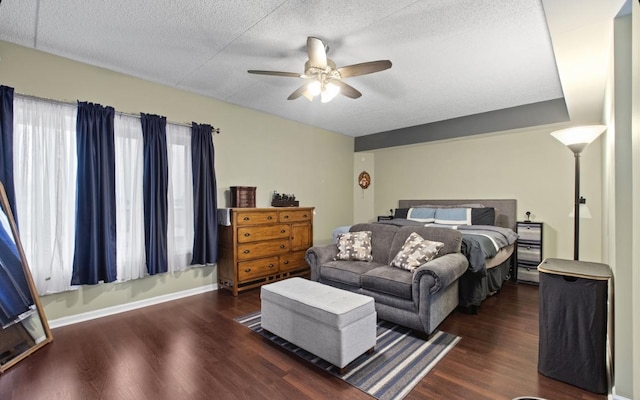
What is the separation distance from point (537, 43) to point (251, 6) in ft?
8.33

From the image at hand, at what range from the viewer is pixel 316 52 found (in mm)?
2445

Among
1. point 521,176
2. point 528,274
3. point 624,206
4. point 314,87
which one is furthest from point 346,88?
point 528,274

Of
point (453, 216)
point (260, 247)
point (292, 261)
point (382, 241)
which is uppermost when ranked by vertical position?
point (453, 216)

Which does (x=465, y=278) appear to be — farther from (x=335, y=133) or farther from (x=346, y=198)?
Answer: (x=335, y=133)

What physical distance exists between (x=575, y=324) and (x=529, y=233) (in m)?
2.95

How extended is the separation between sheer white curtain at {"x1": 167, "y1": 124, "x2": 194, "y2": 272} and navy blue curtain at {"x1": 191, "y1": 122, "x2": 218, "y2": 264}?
0.06m

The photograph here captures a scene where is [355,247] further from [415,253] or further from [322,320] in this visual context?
[322,320]

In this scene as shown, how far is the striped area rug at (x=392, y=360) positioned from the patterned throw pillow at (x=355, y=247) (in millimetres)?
872

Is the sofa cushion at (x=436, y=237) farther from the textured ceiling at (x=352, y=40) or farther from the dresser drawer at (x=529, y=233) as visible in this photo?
the dresser drawer at (x=529, y=233)

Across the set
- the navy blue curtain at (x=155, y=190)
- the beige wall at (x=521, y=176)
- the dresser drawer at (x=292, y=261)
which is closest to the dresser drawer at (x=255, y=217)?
the dresser drawer at (x=292, y=261)

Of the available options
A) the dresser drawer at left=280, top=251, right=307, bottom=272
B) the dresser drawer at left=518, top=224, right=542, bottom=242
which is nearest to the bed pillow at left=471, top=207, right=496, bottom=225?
the dresser drawer at left=518, top=224, right=542, bottom=242

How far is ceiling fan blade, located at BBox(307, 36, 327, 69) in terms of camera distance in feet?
7.81

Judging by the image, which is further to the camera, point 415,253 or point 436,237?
point 436,237

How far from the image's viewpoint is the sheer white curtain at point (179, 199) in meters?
3.70
